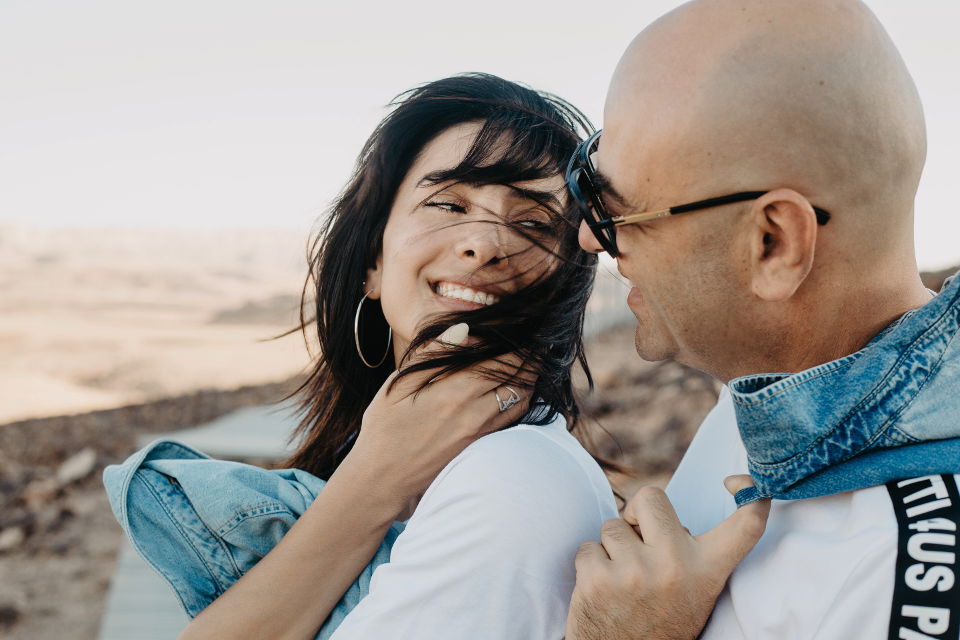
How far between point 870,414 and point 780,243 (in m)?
0.41

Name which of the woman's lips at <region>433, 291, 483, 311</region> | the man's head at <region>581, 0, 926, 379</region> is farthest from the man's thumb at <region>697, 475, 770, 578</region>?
the woman's lips at <region>433, 291, 483, 311</region>

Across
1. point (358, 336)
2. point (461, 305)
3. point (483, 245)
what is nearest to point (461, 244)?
point (483, 245)

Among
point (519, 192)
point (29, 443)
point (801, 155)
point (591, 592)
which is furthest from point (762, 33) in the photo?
point (29, 443)

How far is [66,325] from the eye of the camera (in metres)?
23.8

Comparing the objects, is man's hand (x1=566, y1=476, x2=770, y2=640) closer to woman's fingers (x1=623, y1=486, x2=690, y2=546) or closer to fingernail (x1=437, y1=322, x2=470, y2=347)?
woman's fingers (x1=623, y1=486, x2=690, y2=546)

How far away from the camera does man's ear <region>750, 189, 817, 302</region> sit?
4.83ft

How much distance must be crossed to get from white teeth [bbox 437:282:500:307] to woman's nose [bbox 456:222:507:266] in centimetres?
8

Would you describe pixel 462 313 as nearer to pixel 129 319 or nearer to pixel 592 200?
pixel 592 200

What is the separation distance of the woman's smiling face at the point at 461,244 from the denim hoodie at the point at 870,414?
864 mm

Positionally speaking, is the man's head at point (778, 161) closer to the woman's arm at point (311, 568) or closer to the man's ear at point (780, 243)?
the man's ear at point (780, 243)

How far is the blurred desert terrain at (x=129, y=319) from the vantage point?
14.6 m

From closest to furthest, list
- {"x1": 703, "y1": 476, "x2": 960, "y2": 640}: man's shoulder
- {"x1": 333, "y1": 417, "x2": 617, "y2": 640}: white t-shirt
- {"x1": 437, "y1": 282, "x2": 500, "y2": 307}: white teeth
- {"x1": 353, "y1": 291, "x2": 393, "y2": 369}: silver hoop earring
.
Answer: {"x1": 703, "y1": 476, "x2": 960, "y2": 640}: man's shoulder, {"x1": 333, "y1": 417, "x2": 617, "y2": 640}: white t-shirt, {"x1": 437, "y1": 282, "x2": 500, "y2": 307}: white teeth, {"x1": 353, "y1": 291, "x2": 393, "y2": 369}: silver hoop earring

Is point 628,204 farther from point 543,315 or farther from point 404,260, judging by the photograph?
point 404,260

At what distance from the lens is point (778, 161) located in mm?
1485
